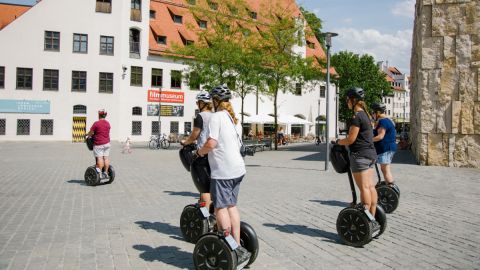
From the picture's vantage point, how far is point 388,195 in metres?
7.26

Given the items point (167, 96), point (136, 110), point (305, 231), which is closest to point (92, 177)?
point (305, 231)

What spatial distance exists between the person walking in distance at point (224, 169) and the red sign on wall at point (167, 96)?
35048 millimetres

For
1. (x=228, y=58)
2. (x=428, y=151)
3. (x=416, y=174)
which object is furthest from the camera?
(x=228, y=58)

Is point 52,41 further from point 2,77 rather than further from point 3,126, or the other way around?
point 3,126

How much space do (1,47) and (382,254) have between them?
117ft

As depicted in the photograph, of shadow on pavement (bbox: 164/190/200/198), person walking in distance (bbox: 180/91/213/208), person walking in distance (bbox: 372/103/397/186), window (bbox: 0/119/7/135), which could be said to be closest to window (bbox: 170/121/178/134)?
window (bbox: 0/119/7/135)

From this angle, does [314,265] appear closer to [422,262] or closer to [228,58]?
[422,262]

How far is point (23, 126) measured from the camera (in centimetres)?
3350

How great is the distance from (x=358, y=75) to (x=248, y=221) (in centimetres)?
5945

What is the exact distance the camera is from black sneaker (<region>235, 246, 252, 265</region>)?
400 cm

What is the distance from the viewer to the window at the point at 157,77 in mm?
38781

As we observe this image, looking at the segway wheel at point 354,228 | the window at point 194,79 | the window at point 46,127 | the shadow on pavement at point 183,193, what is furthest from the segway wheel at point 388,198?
the window at point 46,127

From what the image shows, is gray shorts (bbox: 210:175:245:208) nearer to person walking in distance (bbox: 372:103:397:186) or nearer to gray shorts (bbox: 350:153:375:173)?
gray shorts (bbox: 350:153:375:173)

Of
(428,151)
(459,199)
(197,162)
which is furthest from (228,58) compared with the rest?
(197,162)
